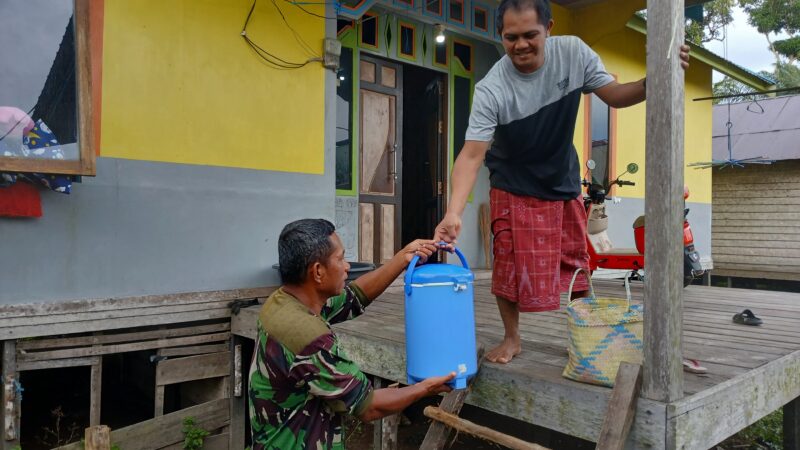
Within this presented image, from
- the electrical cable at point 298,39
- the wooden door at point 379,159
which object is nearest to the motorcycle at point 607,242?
the wooden door at point 379,159

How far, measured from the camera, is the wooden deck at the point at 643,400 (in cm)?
214

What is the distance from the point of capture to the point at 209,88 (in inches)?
167

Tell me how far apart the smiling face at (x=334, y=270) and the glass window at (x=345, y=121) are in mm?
3752

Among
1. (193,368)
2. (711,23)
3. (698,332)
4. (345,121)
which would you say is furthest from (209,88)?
(711,23)

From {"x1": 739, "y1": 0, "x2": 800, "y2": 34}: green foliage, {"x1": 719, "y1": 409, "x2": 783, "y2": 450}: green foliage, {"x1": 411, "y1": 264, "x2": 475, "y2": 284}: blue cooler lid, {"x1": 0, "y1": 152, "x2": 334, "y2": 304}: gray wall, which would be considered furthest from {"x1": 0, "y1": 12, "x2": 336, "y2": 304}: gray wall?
{"x1": 739, "y1": 0, "x2": 800, "y2": 34}: green foliage

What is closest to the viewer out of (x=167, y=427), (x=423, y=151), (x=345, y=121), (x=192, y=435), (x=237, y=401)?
(x=167, y=427)

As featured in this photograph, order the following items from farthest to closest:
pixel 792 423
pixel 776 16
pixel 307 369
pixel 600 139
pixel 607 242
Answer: pixel 776 16, pixel 600 139, pixel 607 242, pixel 792 423, pixel 307 369

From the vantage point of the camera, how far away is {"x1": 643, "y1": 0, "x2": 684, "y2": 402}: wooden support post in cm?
190

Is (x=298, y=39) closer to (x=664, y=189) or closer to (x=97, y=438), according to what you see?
(x=97, y=438)

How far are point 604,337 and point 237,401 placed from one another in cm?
320

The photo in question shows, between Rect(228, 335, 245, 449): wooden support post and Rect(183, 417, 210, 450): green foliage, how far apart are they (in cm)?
27

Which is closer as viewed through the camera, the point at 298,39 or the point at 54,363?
the point at 54,363

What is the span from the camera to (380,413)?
189cm

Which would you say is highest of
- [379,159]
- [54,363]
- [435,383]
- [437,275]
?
[379,159]
